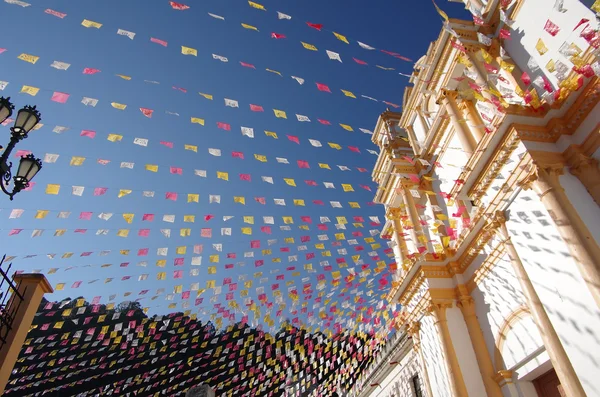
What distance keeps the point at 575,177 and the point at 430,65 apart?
7.35 meters

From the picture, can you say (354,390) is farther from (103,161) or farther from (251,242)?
(103,161)

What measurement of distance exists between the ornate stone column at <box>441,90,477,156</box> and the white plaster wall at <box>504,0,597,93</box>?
237 cm

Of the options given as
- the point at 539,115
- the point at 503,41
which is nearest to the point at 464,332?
the point at 539,115

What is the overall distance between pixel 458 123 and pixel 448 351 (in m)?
7.09

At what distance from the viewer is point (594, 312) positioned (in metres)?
6.21

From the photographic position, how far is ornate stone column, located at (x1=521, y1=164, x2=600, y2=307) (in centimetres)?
635

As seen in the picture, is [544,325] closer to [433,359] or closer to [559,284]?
[559,284]

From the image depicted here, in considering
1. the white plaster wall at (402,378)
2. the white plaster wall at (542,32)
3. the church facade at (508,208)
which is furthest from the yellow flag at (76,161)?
the white plaster wall at (402,378)

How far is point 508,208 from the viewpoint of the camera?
8891 mm

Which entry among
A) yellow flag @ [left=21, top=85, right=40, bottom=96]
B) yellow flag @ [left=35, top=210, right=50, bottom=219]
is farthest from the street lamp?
yellow flag @ [left=35, top=210, right=50, bottom=219]

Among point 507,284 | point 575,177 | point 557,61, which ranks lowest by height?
point 507,284

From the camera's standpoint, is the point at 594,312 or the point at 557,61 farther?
the point at 557,61

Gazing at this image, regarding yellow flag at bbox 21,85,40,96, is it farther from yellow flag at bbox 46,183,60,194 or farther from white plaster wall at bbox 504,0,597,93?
white plaster wall at bbox 504,0,597,93

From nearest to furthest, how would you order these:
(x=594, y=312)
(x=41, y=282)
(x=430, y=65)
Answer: (x=594, y=312)
(x=41, y=282)
(x=430, y=65)
